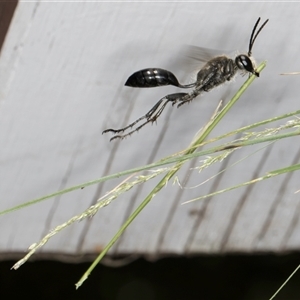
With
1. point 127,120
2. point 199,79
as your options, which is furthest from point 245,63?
point 127,120

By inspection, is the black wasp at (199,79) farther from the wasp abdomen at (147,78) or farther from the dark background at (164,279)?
the dark background at (164,279)

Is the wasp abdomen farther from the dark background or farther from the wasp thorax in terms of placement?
the dark background

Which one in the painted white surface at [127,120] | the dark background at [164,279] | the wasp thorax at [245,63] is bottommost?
the dark background at [164,279]

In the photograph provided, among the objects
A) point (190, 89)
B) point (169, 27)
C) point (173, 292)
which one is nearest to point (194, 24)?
point (169, 27)

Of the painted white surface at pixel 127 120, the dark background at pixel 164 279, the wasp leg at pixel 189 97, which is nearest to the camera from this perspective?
the painted white surface at pixel 127 120

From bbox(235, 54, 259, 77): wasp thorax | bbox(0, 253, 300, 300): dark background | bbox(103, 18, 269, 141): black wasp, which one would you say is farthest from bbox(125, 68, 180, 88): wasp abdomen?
bbox(0, 253, 300, 300): dark background

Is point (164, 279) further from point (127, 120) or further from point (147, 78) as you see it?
point (147, 78)

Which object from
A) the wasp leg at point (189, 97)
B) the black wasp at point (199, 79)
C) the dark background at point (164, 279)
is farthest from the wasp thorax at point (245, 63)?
the dark background at point (164, 279)

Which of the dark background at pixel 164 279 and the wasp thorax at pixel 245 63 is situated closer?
the wasp thorax at pixel 245 63
